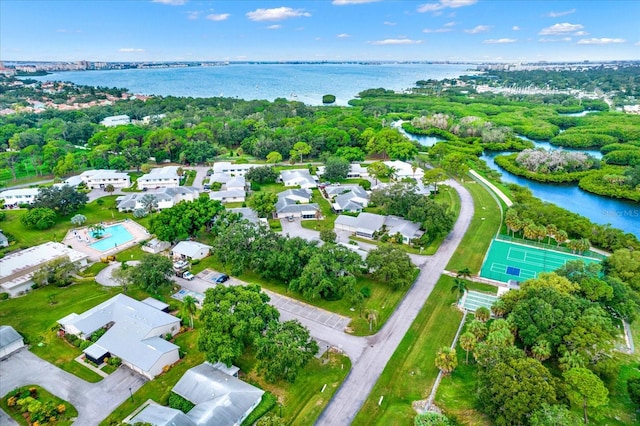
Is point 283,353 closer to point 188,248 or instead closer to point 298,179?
point 188,248

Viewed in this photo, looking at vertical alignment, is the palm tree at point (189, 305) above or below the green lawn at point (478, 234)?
above

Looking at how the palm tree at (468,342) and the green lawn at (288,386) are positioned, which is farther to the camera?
the palm tree at (468,342)

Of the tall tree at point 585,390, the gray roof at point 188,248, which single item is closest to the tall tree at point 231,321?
the gray roof at point 188,248

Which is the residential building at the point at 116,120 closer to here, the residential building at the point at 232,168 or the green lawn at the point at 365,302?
the residential building at the point at 232,168

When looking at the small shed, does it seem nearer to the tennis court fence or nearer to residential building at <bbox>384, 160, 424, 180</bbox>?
the tennis court fence

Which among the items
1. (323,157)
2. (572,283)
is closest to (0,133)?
(323,157)

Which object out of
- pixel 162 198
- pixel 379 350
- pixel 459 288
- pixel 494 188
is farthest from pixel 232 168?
pixel 379 350

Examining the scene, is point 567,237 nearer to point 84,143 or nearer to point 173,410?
point 173,410
